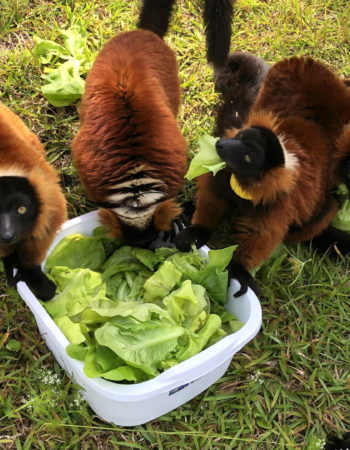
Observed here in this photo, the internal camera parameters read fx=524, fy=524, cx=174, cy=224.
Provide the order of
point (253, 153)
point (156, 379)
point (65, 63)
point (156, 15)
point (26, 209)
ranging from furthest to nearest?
point (65, 63)
point (156, 15)
point (26, 209)
point (253, 153)
point (156, 379)

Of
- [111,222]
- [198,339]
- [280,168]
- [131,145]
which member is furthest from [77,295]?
[280,168]

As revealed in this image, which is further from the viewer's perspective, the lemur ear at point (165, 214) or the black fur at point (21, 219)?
the lemur ear at point (165, 214)

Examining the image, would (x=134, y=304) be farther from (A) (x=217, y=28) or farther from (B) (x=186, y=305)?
(A) (x=217, y=28)

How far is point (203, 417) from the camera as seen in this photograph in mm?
2928

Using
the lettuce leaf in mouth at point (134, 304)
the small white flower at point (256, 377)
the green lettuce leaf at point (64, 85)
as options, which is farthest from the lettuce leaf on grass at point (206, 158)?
the green lettuce leaf at point (64, 85)

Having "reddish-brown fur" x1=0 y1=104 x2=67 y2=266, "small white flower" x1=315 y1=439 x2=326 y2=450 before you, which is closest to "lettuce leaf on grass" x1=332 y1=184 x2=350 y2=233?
"small white flower" x1=315 y1=439 x2=326 y2=450

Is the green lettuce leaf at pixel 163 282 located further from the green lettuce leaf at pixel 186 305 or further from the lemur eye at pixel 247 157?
the lemur eye at pixel 247 157

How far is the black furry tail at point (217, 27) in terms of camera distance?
3.13m

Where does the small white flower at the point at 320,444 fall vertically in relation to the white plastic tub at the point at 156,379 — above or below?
below

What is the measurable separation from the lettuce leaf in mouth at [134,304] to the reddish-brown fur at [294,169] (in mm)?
270

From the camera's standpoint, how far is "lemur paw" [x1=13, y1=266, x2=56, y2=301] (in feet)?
9.46

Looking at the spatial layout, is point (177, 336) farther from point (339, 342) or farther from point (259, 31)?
point (259, 31)

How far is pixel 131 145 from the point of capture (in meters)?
2.97

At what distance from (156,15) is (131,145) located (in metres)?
1.25
